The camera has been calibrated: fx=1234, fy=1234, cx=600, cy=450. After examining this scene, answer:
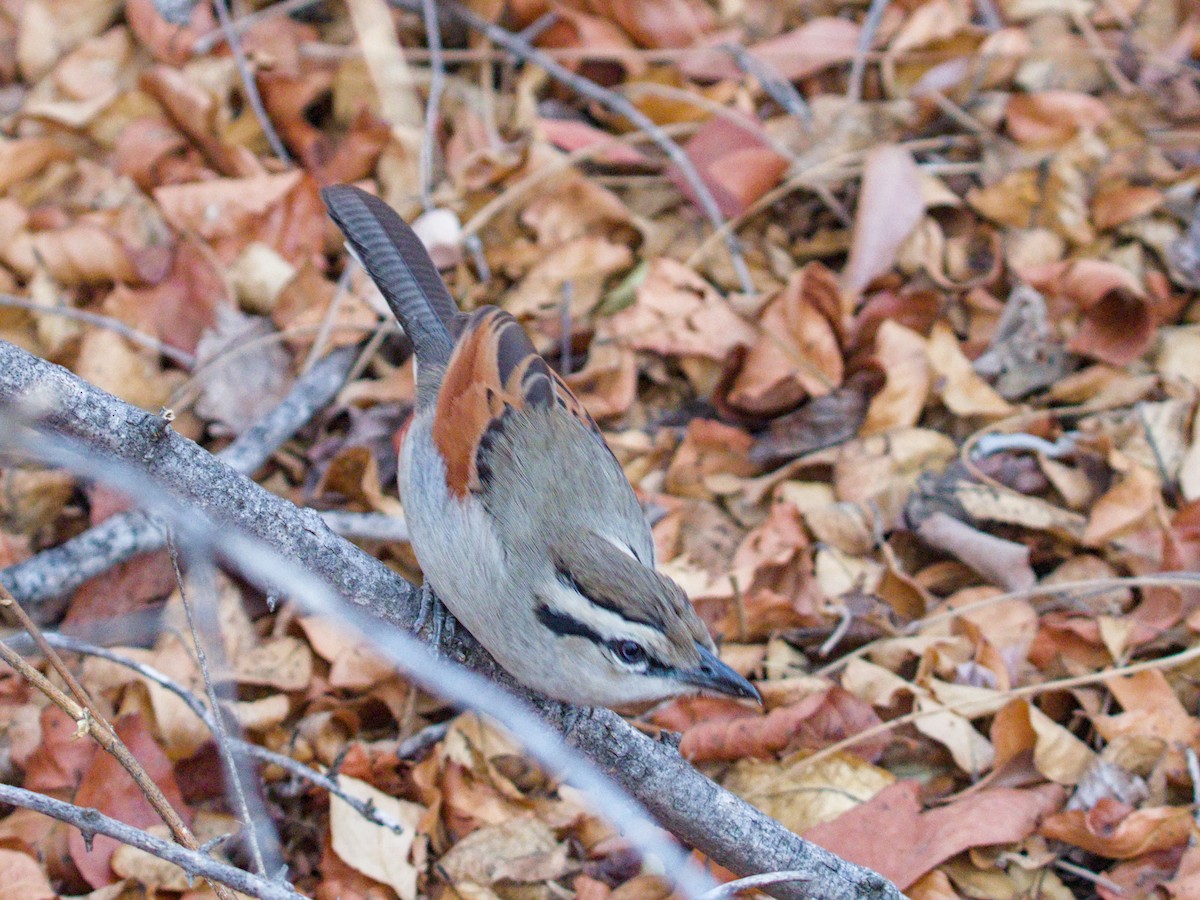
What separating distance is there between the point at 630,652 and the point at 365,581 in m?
0.64

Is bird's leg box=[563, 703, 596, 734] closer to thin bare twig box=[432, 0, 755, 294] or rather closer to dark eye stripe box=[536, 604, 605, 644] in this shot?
dark eye stripe box=[536, 604, 605, 644]

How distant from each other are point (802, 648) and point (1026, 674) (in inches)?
27.9

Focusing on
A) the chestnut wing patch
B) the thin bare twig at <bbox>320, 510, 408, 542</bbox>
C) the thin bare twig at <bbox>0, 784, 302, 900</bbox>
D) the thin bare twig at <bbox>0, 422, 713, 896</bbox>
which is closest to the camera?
the thin bare twig at <bbox>0, 784, 302, 900</bbox>

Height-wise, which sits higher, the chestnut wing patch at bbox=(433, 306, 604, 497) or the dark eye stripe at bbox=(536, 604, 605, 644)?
the chestnut wing patch at bbox=(433, 306, 604, 497)

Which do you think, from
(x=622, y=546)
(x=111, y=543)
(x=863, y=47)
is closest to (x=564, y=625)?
(x=622, y=546)

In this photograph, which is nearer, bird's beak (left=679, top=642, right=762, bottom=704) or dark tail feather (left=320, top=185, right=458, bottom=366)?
bird's beak (left=679, top=642, right=762, bottom=704)

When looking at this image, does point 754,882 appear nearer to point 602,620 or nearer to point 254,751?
point 602,620

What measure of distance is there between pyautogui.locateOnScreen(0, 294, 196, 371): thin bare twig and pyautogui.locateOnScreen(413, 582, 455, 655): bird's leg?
2038 millimetres

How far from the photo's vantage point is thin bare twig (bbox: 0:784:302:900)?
7.36ft

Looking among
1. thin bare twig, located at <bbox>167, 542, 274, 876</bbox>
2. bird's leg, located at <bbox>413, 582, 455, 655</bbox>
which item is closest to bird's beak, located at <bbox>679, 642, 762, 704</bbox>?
bird's leg, located at <bbox>413, 582, 455, 655</bbox>

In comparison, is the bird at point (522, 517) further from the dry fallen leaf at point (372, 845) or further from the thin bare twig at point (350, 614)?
the dry fallen leaf at point (372, 845)

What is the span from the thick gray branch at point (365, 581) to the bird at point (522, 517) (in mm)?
146

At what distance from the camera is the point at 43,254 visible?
489 centimetres

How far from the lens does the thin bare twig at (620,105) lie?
5258 mm
